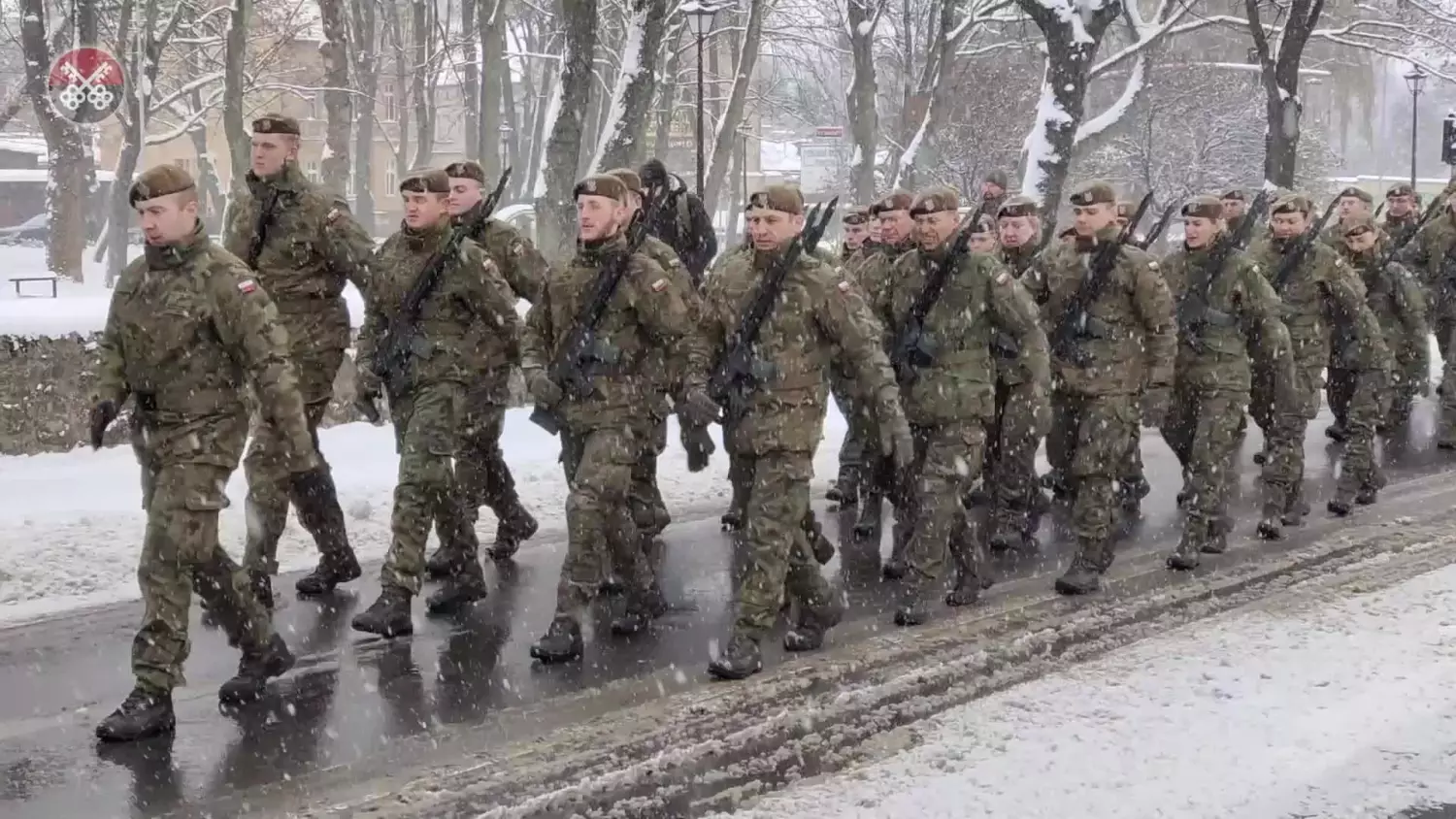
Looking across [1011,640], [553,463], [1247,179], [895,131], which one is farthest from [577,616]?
[895,131]

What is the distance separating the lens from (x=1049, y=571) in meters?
8.45

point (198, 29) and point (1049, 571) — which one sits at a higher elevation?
point (198, 29)

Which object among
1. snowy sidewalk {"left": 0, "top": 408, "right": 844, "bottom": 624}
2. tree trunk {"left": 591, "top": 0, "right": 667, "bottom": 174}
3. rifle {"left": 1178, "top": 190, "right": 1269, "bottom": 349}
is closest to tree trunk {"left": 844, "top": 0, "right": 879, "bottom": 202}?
tree trunk {"left": 591, "top": 0, "right": 667, "bottom": 174}

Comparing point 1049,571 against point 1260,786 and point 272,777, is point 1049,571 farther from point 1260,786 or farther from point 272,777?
point 272,777

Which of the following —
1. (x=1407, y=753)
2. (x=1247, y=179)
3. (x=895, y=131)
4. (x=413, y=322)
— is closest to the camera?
(x=1407, y=753)

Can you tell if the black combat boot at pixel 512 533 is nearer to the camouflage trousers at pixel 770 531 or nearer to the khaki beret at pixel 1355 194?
the camouflage trousers at pixel 770 531

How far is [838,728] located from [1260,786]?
1.48 metres

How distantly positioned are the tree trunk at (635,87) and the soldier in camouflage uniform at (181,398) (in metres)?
10.2

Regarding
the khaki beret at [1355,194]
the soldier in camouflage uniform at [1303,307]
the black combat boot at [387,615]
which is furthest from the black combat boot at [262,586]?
the khaki beret at [1355,194]

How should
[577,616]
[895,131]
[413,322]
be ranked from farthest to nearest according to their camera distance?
[895,131] → [413,322] → [577,616]

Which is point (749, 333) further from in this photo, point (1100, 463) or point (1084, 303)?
point (1084, 303)

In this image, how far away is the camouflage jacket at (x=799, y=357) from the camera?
6359 millimetres

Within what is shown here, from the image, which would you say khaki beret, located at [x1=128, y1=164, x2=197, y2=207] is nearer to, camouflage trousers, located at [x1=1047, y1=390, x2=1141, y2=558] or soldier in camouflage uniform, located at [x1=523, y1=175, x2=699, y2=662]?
soldier in camouflage uniform, located at [x1=523, y1=175, x2=699, y2=662]

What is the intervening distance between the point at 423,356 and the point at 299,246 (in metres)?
1.03
